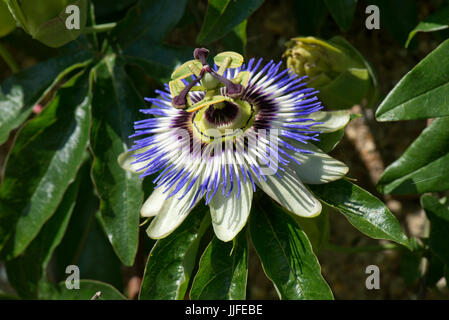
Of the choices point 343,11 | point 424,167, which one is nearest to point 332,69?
point 343,11

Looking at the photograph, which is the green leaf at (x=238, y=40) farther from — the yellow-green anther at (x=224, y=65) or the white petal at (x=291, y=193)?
the white petal at (x=291, y=193)

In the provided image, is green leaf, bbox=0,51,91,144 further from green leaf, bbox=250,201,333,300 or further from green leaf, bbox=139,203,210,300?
green leaf, bbox=250,201,333,300

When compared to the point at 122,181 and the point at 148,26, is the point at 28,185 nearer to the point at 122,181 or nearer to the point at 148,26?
the point at 122,181

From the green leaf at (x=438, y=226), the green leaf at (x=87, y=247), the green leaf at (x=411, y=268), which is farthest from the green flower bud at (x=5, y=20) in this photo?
the green leaf at (x=411, y=268)

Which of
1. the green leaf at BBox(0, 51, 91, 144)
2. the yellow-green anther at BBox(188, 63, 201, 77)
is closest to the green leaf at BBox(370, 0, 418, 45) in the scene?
the yellow-green anther at BBox(188, 63, 201, 77)

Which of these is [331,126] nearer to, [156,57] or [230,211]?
[230,211]
